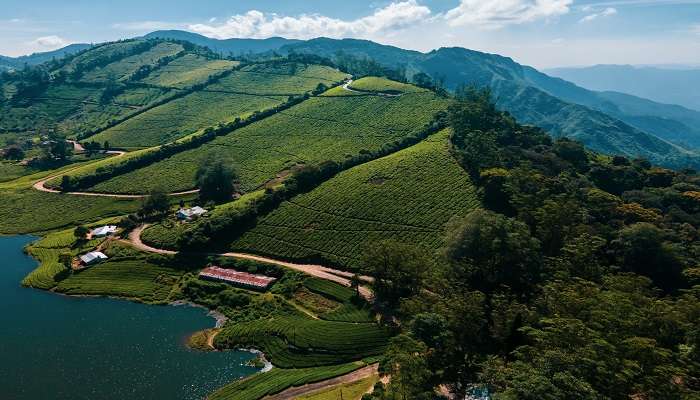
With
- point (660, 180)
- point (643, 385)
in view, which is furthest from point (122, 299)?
point (660, 180)

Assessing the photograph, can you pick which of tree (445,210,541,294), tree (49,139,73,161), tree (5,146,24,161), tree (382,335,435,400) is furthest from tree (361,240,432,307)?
tree (5,146,24,161)

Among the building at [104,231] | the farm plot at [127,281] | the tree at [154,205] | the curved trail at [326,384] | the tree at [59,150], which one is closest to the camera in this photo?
the curved trail at [326,384]

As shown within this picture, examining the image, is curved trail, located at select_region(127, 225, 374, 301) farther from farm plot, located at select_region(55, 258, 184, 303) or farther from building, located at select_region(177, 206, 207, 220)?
building, located at select_region(177, 206, 207, 220)

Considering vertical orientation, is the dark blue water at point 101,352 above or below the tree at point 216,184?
below

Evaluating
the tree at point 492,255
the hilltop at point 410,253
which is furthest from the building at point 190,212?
the tree at point 492,255

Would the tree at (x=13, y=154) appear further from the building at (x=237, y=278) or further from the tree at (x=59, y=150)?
the building at (x=237, y=278)
